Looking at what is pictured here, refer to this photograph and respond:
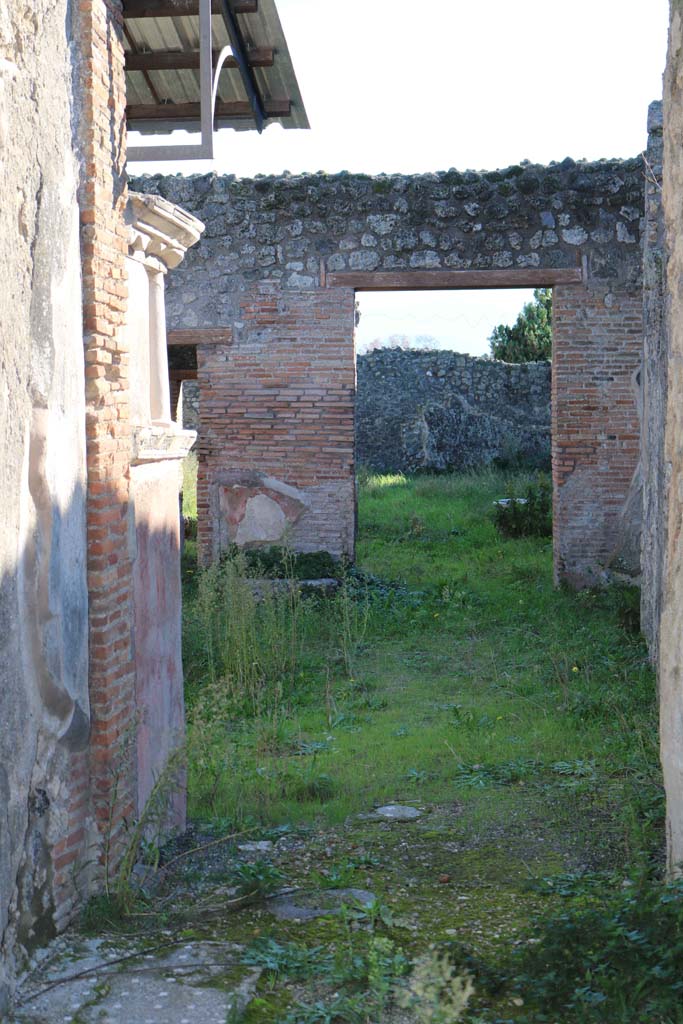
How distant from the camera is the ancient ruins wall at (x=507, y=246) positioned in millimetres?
10164

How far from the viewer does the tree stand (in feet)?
83.6

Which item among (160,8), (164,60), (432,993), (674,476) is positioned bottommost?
(432,993)

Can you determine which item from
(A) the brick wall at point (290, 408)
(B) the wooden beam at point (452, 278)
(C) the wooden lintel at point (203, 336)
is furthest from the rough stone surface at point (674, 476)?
(C) the wooden lintel at point (203, 336)

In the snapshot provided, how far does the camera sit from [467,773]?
570 cm

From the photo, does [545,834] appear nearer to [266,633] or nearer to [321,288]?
[266,633]

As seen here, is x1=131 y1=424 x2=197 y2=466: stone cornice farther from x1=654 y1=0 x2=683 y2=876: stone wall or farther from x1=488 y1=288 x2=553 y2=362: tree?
x1=488 y1=288 x2=553 y2=362: tree

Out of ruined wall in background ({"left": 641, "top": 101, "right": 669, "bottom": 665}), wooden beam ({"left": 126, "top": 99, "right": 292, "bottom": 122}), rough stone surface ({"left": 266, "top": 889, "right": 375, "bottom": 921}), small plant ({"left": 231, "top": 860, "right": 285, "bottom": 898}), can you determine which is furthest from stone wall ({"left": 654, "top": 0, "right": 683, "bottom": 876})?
wooden beam ({"left": 126, "top": 99, "right": 292, "bottom": 122})

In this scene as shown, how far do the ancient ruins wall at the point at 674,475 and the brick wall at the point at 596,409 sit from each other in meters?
6.22

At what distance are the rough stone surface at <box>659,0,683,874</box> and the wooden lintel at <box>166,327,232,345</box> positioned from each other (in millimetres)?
6974

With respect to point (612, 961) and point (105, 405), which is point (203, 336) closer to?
point (105, 405)

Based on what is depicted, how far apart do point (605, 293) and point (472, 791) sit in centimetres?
624

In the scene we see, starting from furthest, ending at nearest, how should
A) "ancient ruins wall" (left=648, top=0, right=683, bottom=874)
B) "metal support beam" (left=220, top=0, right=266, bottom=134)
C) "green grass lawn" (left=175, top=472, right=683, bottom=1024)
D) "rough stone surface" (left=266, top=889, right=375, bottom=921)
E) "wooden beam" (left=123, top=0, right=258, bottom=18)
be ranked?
"metal support beam" (left=220, top=0, right=266, bottom=134) < "wooden beam" (left=123, top=0, right=258, bottom=18) < "rough stone surface" (left=266, top=889, right=375, bottom=921) < "ancient ruins wall" (left=648, top=0, right=683, bottom=874) < "green grass lawn" (left=175, top=472, right=683, bottom=1024)

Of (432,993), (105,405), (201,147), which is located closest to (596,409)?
(201,147)

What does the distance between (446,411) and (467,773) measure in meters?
15.7
